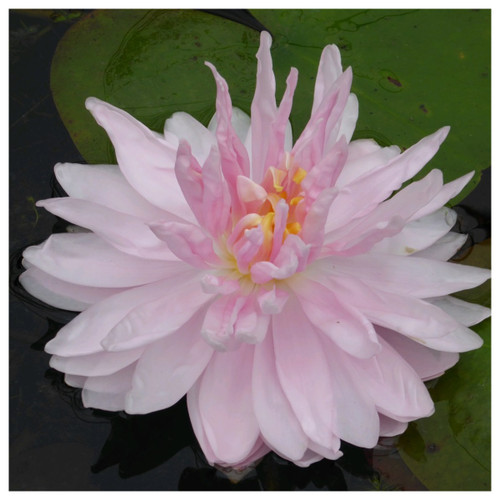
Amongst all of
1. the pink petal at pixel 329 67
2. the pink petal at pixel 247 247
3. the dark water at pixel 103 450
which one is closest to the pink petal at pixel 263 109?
the pink petal at pixel 329 67

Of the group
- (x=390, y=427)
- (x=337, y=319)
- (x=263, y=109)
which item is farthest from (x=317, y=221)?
(x=390, y=427)

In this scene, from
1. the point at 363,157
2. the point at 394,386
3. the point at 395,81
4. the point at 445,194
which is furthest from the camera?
the point at 395,81

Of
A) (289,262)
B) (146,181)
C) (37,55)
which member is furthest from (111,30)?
(289,262)

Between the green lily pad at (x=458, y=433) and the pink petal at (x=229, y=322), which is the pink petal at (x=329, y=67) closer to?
the pink petal at (x=229, y=322)

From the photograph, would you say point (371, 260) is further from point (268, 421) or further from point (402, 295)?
point (268, 421)

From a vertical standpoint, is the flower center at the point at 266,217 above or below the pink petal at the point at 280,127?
below

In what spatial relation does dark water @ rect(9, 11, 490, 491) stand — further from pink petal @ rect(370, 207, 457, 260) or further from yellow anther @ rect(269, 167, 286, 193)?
yellow anther @ rect(269, 167, 286, 193)

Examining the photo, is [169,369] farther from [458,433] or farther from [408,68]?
[408,68]

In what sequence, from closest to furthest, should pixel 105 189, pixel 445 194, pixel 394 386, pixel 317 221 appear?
pixel 317 221 → pixel 394 386 → pixel 445 194 → pixel 105 189
